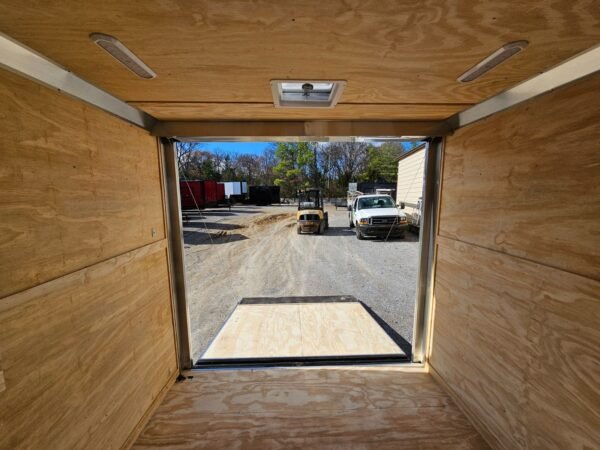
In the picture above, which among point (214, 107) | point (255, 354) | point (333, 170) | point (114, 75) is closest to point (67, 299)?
point (114, 75)

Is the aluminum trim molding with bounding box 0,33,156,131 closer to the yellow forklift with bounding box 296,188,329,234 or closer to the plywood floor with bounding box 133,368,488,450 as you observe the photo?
the plywood floor with bounding box 133,368,488,450

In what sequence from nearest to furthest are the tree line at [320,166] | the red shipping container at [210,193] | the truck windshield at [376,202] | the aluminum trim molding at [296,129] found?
the aluminum trim molding at [296,129] < the truck windshield at [376,202] < the red shipping container at [210,193] < the tree line at [320,166]

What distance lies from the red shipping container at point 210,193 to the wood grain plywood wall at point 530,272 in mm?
17356

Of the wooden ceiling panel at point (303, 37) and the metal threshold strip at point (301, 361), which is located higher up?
the wooden ceiling panel at point (303, 37)

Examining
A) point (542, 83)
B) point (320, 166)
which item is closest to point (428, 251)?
point (542, 83)

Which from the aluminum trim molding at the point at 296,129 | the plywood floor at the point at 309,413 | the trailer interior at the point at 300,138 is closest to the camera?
the trailer interior at the point at 300,138

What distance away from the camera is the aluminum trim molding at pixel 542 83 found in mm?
1012

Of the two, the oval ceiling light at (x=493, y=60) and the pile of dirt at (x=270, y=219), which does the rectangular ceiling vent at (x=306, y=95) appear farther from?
the pile of dirt at (x=270, y=219)

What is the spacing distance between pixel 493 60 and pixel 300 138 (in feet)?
4.20

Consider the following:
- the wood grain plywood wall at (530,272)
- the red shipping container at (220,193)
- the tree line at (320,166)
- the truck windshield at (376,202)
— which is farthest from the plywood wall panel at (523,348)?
the tree line at (320,166)

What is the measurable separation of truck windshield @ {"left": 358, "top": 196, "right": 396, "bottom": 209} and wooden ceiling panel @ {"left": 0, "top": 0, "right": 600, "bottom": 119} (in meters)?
7.92

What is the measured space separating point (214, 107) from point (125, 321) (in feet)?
5.01

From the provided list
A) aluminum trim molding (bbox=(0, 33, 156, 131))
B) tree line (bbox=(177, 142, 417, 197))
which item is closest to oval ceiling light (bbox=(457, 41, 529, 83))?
aluminum trim molding (bbox=(0, 33, 156, 131))

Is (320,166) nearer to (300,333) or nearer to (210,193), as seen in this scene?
(210,193)
